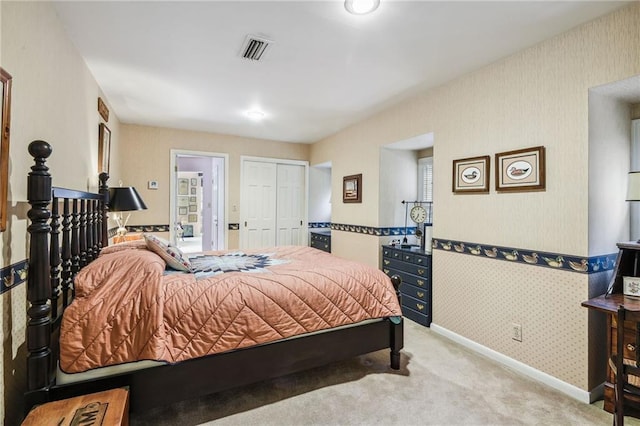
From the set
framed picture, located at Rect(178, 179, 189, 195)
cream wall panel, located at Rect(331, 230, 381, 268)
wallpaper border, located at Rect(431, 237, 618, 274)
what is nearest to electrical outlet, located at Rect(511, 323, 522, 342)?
wallpaper border, located at Rect(431, 237, 618, 274)

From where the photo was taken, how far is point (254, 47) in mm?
2408

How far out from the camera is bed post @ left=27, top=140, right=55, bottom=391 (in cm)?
141

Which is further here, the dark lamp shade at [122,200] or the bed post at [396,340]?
the dark lamp shade at [122,200]

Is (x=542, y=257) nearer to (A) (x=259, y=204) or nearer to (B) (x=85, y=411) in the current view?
(B) (x=85, y=411)

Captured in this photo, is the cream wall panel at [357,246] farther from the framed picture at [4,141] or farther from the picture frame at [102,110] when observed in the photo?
the framed picture at [4,141]

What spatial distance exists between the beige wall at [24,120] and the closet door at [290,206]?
3.73m

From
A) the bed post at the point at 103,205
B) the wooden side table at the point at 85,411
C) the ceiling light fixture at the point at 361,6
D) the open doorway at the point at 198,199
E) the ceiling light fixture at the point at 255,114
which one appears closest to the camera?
the wooden side table at the point at 85,411

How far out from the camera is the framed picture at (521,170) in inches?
92.3

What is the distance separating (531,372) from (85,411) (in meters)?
2.86

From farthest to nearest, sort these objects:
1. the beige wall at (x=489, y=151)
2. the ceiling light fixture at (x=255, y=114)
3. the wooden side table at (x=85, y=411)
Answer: the ceiling light fixture at (x=255, y=114) < the beige wall at (x=489, y=151) < the wooden side table at (x=85, y=411)

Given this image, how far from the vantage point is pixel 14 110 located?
1478 mm

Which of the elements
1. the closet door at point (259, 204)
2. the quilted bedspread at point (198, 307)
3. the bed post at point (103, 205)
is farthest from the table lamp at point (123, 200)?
the closet door at point (259, 204)

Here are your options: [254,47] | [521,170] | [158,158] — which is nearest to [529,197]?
[521,170]

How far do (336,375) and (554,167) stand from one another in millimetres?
2228
